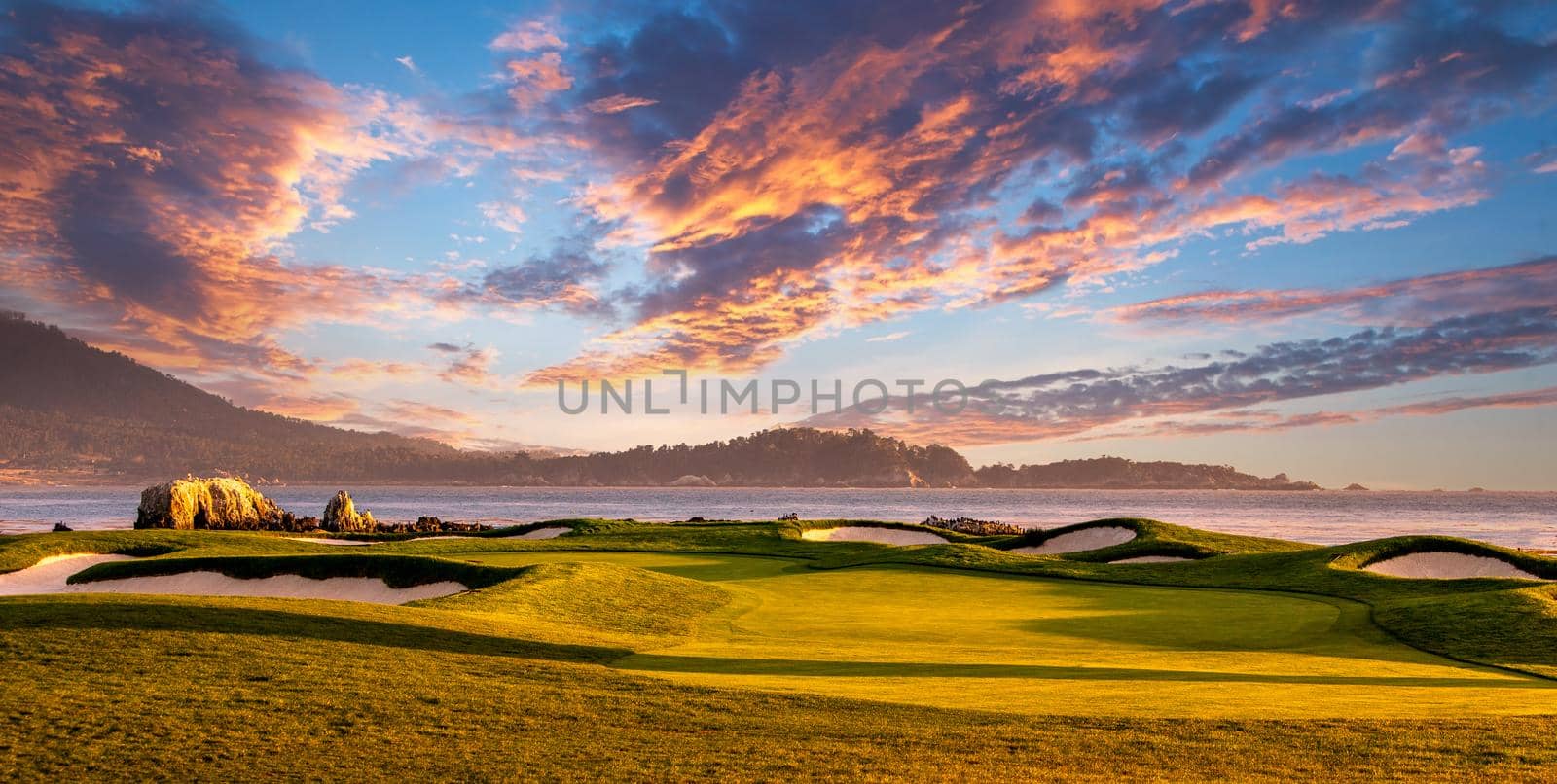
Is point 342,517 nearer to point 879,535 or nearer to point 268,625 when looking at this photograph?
point 879,535

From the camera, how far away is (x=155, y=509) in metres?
46.1

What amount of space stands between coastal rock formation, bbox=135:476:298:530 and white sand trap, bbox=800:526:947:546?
29.0 meters

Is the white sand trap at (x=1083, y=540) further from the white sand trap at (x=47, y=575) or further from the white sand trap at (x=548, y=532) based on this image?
the white sand trap at (x=47, y=575)

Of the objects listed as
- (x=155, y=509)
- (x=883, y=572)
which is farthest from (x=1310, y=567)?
(x=155, y=509)

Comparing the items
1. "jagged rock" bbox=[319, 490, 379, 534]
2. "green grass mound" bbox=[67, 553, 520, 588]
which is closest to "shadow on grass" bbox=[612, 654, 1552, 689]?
"green grass mound" bbox=[67, 553, 520, 588]

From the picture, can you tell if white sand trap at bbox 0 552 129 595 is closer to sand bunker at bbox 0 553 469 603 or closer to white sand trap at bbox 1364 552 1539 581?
sand bunker at bbox 0 553 469 603

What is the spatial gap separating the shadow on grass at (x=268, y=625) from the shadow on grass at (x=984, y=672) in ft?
3.34

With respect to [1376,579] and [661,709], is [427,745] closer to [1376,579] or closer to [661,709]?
[661,709]

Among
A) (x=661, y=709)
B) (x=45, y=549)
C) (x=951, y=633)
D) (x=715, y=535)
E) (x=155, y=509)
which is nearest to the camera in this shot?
Answer: (x=661, y=709)

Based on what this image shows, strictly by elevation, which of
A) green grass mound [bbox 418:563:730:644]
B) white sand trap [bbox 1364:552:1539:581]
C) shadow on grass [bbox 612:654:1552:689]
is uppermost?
green grass mound [bbox 418:563:730:644]

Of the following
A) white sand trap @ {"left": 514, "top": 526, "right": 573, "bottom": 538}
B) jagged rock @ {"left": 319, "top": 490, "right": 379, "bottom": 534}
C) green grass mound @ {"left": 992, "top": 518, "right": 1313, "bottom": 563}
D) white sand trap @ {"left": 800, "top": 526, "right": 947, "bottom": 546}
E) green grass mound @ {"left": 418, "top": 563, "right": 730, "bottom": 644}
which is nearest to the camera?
green grass mound @ {"left": 418, "top": 563, "right": 730, "bottom": 644}

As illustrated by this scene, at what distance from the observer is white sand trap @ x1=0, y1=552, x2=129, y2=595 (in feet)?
80.5

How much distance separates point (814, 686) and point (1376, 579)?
19.1 metres

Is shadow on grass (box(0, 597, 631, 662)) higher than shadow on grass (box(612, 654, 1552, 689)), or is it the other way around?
shadow on grass (box(0, 597, 631, 662))
